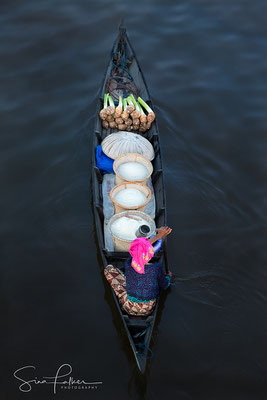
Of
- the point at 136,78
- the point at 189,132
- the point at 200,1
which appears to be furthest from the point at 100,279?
the point at 200,1

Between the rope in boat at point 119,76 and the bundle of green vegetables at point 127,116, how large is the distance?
2.43 feet

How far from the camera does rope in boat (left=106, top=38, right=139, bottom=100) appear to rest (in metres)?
10.5

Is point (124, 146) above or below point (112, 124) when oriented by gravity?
below

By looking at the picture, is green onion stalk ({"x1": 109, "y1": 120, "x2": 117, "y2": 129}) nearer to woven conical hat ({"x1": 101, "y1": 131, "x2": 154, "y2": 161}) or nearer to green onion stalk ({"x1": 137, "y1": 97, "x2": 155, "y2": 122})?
green onion stalk ({"x1": 137, "y1": 97, "x2": 155, "y2": 122})

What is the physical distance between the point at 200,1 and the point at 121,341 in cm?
1447

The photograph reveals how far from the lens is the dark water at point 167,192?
21.3 feet

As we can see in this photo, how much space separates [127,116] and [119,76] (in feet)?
7.92

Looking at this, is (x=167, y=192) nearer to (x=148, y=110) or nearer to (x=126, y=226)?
(x=148, y=110)

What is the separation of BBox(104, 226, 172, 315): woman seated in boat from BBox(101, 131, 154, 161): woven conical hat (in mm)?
2789

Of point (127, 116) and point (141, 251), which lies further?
point (127, 116)

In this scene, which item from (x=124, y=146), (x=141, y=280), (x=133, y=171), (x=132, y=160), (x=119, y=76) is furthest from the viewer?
(x=119, y=76)

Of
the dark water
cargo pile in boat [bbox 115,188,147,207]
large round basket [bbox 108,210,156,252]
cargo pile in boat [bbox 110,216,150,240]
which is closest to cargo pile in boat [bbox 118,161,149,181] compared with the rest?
cargo pile in boat [bbox 115,188,147,207]

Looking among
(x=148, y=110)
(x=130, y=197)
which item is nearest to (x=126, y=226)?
(x=130, y=197)

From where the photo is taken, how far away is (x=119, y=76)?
36.4 ft
